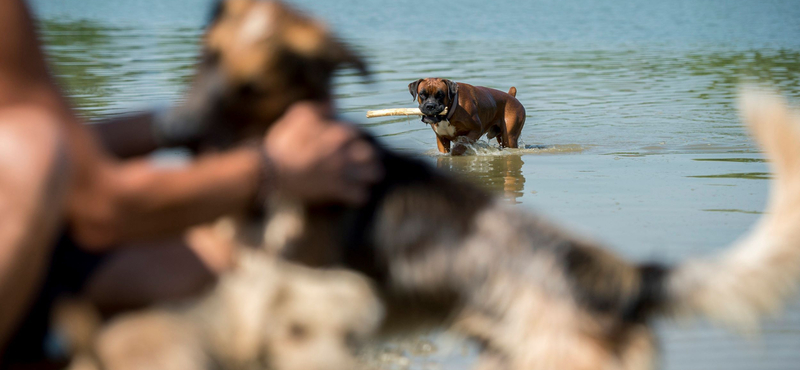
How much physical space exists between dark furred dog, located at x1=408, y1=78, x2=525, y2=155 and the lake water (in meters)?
0.31

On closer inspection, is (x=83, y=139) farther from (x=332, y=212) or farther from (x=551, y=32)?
(x=551, y=32)

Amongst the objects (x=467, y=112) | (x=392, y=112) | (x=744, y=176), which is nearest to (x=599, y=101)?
(x=467, y=112)

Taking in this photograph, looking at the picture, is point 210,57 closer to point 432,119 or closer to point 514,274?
point 514,274

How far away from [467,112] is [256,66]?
844 centimetres

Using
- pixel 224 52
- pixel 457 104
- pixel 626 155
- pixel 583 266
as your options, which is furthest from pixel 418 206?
pixel 457 104

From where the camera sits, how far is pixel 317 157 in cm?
177

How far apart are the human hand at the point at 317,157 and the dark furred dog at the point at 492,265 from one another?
2.3 inches

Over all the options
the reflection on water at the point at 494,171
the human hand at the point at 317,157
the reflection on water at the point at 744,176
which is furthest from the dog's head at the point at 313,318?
the reflection on water at the point at 744,176

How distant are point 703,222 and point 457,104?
17.4 ft

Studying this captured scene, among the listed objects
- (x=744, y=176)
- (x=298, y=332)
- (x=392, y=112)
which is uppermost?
(x=298, y=332)

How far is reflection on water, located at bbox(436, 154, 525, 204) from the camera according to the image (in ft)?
21.1

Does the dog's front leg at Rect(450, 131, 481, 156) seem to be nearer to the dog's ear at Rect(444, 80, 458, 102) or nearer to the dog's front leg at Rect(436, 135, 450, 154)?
the dog's front leg at Rect(436, 135, 450, 154)

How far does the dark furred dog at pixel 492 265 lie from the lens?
1.82 m

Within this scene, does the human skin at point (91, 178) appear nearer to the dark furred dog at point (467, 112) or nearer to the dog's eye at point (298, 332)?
the dog's eye at point (298, 332)
